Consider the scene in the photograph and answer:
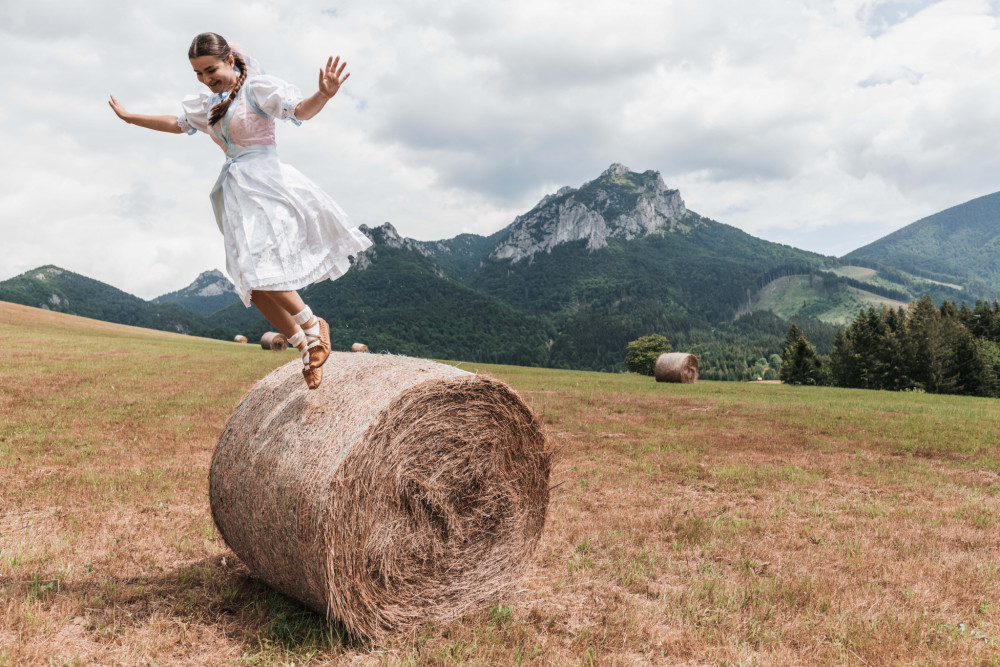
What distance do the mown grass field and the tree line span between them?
46.2 metres

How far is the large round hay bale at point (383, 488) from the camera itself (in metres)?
4.36

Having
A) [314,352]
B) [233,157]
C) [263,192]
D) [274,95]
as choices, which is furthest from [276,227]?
[314,352]

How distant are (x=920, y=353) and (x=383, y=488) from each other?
6079 centimetres

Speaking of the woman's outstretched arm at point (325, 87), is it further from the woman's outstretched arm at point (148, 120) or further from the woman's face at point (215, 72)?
the woman's outstretched arm at point (148, 120)

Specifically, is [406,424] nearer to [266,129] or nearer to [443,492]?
[443,492]

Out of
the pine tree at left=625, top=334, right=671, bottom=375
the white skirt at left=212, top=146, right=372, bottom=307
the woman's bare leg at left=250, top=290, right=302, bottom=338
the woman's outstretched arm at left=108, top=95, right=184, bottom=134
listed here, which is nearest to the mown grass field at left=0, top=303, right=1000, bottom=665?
the woman's bare leg at left=250, top=290, right=302, bottom=338

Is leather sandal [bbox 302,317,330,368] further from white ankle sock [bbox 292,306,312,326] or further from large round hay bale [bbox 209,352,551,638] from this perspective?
large round hay bale [bbox 209,352,551,638]

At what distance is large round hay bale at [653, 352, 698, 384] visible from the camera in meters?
31.5

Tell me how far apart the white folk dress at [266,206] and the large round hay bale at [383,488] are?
1.25m

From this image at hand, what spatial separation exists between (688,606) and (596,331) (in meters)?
180

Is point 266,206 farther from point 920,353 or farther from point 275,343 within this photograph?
point 920,353

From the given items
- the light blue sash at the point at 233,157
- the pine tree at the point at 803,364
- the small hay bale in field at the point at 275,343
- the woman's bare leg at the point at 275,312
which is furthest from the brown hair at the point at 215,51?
the pine tree at the point at 803,364

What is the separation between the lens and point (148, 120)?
15.2 ft

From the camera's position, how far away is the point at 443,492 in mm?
5105
